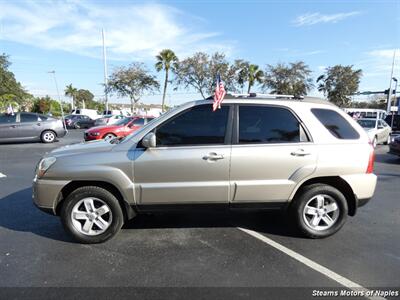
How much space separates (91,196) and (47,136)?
13.8 m

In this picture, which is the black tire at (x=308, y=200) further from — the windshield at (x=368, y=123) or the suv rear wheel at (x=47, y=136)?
the suv rear wheel at (x=47, y=136)

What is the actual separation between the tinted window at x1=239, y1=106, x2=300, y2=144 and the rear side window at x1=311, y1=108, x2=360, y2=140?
36cm

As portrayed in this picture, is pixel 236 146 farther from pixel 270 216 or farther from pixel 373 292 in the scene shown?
pixel 373 292

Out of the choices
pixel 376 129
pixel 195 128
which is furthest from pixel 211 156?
pixel 376 129

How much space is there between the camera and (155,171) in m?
3.85

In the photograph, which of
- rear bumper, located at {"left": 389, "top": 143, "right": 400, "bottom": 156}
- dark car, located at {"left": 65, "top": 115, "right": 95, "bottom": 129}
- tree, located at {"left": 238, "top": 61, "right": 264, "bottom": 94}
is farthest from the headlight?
tree, located at {"left": 238, "top": 61, "right": 264, "bottom": 94}

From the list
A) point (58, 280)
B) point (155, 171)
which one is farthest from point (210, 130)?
point (58, 280)

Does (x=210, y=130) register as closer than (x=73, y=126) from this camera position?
Yes

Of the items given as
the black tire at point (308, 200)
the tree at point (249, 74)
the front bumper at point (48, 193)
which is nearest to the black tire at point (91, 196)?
the front bumper at point (48, 193)

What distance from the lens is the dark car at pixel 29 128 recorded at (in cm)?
1515

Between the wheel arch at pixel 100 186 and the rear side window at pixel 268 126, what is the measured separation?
5.47 ft

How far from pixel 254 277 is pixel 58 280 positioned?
2.00 m

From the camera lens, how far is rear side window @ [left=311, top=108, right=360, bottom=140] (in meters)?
4.12

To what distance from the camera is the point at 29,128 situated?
1553 centimetres
